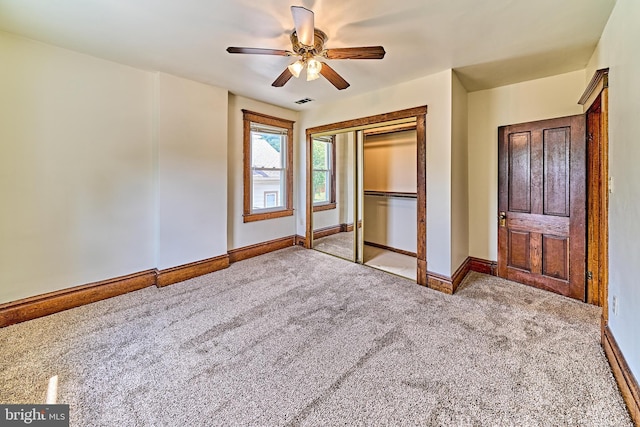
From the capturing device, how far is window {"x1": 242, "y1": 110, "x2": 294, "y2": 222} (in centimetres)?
443

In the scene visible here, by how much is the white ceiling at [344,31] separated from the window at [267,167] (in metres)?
1.37

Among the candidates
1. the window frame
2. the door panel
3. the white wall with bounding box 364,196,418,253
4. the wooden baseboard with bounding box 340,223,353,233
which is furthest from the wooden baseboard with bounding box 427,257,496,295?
the window frame

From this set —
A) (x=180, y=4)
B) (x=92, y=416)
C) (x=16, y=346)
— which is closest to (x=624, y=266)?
(x=92, y=416)

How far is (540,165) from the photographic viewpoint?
10.5ft

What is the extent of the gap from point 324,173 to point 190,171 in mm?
2499

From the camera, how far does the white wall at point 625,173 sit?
1.58 meters

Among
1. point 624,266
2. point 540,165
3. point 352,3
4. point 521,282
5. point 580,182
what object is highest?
point 352,3

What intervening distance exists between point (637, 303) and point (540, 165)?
2.16 m

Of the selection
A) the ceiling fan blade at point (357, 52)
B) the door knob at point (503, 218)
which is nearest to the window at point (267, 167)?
the ceiling fan blade at point (357, 52)

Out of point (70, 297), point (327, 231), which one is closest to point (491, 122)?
point (327, 231)

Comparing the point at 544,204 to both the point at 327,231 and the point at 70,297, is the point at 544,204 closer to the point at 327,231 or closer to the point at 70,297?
the point at 327,231

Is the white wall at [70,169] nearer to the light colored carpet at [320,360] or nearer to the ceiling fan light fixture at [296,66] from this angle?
the light colored carpet at [320,360]

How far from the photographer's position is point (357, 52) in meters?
2.11

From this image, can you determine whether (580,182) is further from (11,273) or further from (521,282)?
(11,273)
